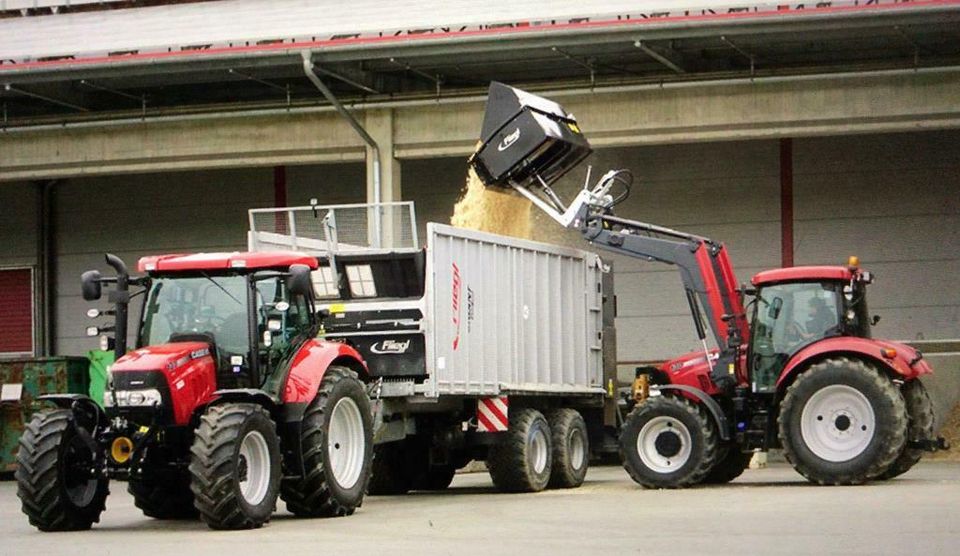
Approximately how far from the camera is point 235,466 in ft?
42.7

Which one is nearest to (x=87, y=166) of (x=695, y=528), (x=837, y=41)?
(x=837, y=41)

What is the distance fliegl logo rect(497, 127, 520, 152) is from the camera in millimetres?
19406

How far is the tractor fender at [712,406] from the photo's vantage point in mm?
17797

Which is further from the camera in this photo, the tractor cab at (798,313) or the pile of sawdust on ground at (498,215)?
the pile of sawdust on ground at (498,215)

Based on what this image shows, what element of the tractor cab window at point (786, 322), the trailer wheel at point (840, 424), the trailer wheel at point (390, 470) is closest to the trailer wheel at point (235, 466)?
the trailer wheel at point (390, 470)

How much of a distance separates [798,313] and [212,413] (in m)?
7.21

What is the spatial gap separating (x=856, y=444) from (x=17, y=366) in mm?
13780

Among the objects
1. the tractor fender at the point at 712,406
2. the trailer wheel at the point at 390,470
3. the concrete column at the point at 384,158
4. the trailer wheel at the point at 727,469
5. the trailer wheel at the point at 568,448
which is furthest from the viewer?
the concrete column at the point at 384,158

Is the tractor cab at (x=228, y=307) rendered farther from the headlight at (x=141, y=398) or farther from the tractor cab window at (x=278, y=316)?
the headlight at (x=141, y=398)

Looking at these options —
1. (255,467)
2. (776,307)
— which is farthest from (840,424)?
(255,467)

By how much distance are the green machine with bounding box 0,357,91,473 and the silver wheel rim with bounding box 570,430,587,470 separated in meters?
9.33

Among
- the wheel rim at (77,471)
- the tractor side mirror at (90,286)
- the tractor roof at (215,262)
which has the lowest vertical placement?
the wheel rim at (77,471)

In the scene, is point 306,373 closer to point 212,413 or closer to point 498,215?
point 212,413

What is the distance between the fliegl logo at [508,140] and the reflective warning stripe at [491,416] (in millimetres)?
3168
